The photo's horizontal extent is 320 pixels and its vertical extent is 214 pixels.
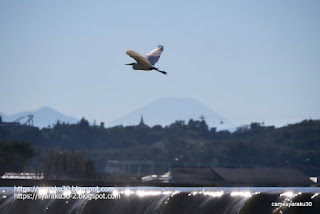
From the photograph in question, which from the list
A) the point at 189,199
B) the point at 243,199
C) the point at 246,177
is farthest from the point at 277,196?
the point at 246,177

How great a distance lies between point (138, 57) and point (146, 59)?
2.42 ft

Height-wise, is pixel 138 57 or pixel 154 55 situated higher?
pixel 154 55

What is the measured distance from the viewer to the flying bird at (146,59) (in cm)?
3096

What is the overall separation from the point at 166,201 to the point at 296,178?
112 m

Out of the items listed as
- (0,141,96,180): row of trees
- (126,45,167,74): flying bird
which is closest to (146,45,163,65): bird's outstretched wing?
(126,45,167,74): flying bird

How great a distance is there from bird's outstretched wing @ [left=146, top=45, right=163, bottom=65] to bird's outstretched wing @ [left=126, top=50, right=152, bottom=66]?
1518mm

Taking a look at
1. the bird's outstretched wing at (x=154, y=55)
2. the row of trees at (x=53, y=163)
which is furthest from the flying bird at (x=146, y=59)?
the row of trees at (x=53, y=163)

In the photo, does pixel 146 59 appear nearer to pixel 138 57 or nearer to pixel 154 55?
pixel 138 57

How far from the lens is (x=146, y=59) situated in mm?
31875

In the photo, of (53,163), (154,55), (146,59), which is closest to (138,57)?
(146,59)

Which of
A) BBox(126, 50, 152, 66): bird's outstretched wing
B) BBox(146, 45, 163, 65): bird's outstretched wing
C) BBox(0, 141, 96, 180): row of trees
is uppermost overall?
BBox(0, 141, 96, 180): row of trees

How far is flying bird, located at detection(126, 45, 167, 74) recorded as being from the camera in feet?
102

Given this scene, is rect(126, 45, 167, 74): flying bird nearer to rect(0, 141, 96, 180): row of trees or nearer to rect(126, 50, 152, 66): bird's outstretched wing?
rect(126, 50, 152, 66): bird's outstretched wing

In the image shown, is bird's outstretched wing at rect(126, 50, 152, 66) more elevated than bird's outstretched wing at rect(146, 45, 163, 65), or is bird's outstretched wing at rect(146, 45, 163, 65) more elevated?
bird's outstretched wing at rect(146, 45, 163, 65)
